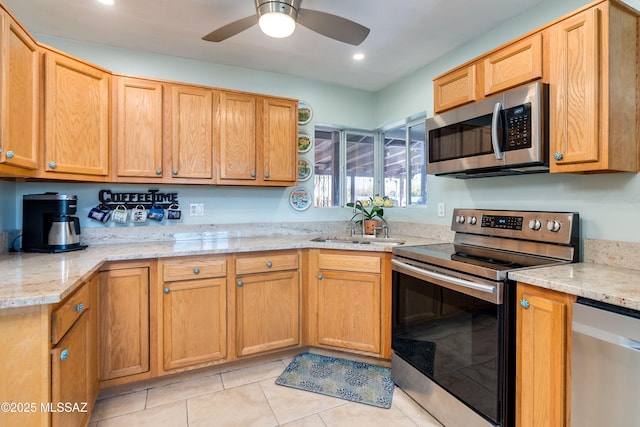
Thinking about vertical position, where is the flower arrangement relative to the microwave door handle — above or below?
below

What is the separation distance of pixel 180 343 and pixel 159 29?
2162 mm

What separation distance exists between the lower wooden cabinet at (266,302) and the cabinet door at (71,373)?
90cm

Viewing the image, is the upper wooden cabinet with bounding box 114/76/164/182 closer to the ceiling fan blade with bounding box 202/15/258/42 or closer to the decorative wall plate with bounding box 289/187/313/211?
the ceiling fan blade with bounding box 202/15/258/42

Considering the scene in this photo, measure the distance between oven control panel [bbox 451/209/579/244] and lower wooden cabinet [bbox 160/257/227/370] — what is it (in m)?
1.73

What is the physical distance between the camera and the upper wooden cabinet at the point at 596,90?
4.69ft

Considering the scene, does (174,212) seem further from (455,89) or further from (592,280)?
(592,280)

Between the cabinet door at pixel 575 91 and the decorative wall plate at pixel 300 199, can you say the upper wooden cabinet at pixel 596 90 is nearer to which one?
the cabinet door at pixel 575 91

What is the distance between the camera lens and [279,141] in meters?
2.73

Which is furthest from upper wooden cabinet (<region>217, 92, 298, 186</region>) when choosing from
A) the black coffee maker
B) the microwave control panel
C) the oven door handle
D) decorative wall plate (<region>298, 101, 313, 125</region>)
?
the microwave control panel

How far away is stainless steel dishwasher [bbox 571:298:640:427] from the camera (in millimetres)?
1055

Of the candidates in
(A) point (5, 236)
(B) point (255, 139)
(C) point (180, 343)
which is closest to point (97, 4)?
(B) point (255, 139)

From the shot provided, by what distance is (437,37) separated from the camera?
2.36m

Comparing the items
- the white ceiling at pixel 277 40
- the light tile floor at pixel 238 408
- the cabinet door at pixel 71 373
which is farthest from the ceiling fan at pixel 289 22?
the light tile floor at pixel 238 408

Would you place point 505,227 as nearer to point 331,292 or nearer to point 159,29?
point 331,292
